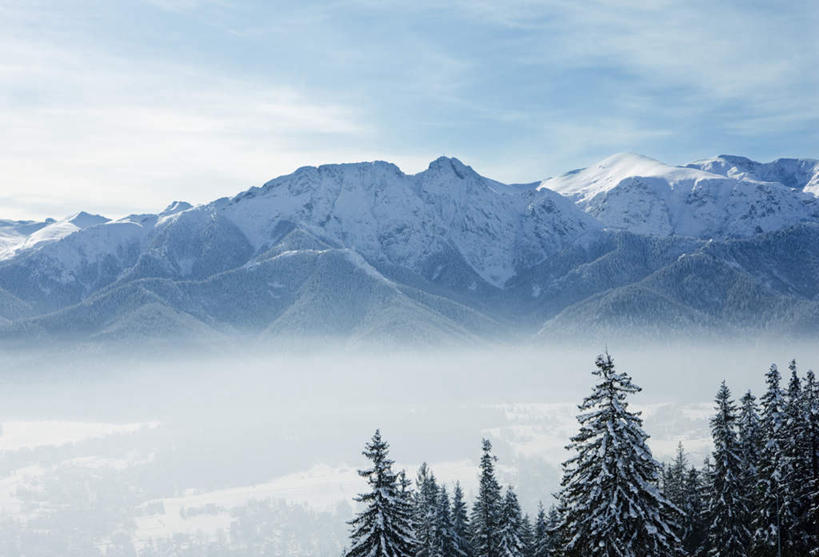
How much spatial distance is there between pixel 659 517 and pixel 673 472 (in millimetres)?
59577

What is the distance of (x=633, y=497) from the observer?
91.8 feet

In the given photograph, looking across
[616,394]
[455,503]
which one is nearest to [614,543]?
[616,394]

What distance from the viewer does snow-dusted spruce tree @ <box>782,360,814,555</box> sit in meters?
44.6

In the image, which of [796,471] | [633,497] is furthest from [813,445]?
[633,497]

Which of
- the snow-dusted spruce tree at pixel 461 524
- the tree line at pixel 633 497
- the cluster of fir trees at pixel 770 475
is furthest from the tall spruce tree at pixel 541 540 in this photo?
the cluster of fir trees at pixel 770 475

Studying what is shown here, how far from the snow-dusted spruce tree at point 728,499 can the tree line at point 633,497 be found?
0.08 meters

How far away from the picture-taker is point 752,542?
49406 millimetres

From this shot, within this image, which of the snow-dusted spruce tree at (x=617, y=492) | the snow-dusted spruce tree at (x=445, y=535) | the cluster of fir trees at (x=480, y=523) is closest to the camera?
the snow-dusted spruce tree at (x=617, y=492)

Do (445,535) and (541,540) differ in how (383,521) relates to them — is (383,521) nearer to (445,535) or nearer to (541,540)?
(445,535)

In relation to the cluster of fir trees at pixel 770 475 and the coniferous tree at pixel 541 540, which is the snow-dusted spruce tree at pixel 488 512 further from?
the cluster of fir trees at pixel 770 475

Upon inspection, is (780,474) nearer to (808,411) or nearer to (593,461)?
(808,411)

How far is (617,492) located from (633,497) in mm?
645

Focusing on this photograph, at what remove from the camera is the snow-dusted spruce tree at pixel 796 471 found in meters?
44.6

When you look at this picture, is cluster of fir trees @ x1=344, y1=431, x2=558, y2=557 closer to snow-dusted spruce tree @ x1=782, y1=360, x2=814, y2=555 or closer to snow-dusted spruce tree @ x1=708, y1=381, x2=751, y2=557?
snow-dusted spruce tree @ x1=708, y1=381, x2=751, y2=557
